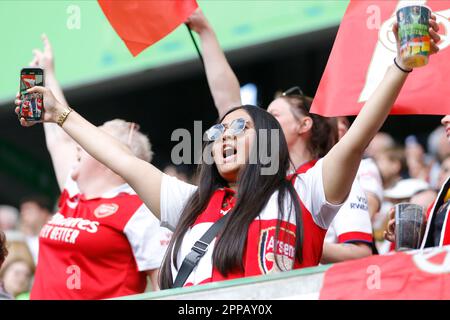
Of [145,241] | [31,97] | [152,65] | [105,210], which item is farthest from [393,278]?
[152,65]

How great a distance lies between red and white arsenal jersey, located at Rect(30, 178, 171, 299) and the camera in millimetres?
5117

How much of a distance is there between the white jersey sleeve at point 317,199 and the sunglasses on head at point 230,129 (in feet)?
1.19

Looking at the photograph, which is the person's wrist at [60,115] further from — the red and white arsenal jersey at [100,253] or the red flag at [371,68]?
the red flag at [371,68]

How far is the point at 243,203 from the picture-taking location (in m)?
4.11

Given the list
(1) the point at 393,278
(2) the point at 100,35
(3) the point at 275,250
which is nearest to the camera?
(1) the point at 393,278

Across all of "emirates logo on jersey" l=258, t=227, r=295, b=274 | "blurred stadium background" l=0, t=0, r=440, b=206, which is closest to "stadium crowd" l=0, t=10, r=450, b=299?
"emirates logo on jersey" l=258, t=227, r=295, b=274

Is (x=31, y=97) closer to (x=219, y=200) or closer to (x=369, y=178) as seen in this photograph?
(x=219, y=200)

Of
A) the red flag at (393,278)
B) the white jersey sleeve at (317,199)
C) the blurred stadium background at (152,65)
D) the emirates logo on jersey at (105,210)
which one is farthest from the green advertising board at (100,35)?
the red flag at (393,278)

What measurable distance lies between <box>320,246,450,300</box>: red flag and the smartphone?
153cm

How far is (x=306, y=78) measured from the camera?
38.7ft

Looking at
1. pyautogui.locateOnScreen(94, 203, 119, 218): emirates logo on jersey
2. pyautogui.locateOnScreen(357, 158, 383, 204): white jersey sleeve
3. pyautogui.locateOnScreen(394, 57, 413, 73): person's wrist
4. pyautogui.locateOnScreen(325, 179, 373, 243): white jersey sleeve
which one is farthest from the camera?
pyautogui.locateOnScreen(357, 158, 383, 204): white jersey sleeve

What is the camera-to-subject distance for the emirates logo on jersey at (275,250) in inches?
155

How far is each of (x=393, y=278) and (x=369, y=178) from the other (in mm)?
2552

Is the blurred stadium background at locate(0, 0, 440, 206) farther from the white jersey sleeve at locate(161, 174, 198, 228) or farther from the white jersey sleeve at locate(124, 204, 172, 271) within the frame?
the white jersey sleeve at locate(161, 174, 198, 228)
